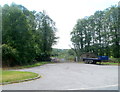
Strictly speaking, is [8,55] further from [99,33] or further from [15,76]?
[99,33]

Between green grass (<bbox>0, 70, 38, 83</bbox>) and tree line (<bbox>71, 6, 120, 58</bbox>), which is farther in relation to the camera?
tree line (<bbox>71, 6, 120, 58</bbox>)

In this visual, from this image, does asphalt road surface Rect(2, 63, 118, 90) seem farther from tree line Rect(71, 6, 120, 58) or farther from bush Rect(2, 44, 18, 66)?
tree line Rect(71, 6, 120, 58)

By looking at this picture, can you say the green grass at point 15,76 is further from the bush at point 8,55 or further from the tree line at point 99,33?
the tree line at point 99,33

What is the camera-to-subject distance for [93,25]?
45250 millimetres

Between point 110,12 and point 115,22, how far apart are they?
3375 mm

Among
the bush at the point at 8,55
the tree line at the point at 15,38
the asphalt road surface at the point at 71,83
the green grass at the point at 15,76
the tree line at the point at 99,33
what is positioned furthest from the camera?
the tree line at the point at 99,33

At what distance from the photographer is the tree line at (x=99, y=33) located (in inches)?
1507

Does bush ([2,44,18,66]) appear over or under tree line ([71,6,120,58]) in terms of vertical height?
under

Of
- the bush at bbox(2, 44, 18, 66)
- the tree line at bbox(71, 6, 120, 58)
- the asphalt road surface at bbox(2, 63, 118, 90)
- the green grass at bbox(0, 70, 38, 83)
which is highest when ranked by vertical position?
the tree line at bbox(71, 6, 120, 58)

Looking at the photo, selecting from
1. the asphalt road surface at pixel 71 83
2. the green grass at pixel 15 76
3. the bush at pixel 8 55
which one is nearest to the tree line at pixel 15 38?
the bush at pixel 8 55

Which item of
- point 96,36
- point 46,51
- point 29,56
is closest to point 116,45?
point 96,36

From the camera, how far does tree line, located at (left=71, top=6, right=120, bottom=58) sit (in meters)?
38.3

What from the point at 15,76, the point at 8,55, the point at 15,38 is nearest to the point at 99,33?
the point at 15,38

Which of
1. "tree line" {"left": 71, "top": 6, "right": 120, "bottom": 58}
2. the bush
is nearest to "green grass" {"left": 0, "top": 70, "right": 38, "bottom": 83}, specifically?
the bush
